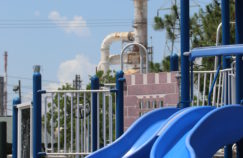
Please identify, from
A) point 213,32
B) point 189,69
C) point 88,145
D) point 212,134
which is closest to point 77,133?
point 88,145

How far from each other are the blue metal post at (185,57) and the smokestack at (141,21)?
107ft

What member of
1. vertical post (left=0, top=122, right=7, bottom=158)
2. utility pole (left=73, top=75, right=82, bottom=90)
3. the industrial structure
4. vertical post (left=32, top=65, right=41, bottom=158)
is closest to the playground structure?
vertical post (left=32, top=65, right=41, bottom=158)

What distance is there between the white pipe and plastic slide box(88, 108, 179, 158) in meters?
33.9

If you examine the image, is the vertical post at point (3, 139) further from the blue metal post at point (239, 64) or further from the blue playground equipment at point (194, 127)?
the blue metal post at point (239, 64)

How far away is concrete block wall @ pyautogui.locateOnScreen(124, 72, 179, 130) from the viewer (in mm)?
10469

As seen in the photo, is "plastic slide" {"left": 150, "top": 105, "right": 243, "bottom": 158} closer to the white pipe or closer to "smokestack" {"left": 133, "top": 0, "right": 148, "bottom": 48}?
"smokestack" {"left": 133, "top": 0, "right": 148, "bottom": 48}

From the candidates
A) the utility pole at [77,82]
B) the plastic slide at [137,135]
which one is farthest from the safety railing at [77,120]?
the utility pole at [77,82]

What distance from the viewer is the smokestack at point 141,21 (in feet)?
135

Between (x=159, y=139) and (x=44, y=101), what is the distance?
298 centimetres

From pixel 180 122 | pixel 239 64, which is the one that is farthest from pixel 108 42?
pixel 180 122

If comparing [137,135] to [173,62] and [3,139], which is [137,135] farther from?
[3,139]

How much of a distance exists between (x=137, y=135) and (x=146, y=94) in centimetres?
209

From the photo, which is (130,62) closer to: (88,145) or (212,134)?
(88,145)

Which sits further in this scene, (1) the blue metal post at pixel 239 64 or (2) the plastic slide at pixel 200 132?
(1) the blue metal post at pixel 239 64
